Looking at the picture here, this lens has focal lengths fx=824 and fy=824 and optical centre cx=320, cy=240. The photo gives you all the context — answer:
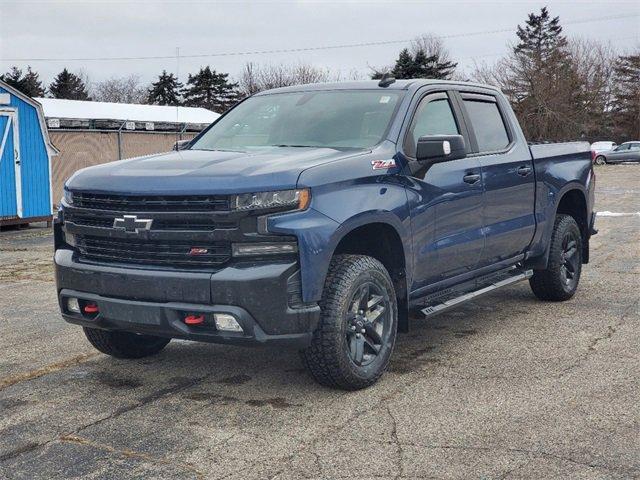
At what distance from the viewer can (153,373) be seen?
532 cm

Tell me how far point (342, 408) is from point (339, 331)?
0.42 meters

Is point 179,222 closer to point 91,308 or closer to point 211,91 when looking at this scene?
point 91,308

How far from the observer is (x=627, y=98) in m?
68.2

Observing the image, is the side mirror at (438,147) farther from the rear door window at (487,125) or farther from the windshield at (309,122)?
the rear door window at (487,125)

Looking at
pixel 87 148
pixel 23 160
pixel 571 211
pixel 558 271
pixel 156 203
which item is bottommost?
pixel 558 271

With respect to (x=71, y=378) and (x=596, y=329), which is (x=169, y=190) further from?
(x=596, y=329)

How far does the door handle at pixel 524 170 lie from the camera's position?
654 cm

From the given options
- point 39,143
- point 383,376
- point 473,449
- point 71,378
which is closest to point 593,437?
point 473,449

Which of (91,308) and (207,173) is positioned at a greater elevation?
(207,173)

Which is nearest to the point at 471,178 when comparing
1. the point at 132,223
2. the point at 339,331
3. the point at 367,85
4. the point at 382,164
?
the point at 367,85

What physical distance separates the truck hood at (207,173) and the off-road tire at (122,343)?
1.07m

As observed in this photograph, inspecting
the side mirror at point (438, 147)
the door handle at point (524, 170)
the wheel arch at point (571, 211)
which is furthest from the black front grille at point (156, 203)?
the wheel arch at point (571, 211)

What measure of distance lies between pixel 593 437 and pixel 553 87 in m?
58.7

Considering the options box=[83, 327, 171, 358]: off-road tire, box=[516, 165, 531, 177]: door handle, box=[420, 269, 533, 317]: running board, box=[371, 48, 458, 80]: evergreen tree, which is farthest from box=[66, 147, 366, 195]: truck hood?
box=[371, 48, 458, 80]: evergreen tree
